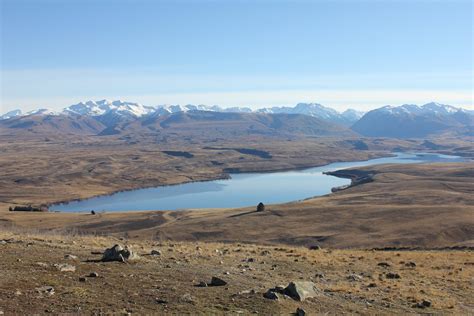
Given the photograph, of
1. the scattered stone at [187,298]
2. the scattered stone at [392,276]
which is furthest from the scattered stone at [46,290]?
the scattered stone at [392,276]

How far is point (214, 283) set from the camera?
18.0 m

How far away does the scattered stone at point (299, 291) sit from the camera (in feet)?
55.1

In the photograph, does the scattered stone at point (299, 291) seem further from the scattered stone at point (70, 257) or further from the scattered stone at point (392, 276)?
the scattered stone at point (70, 257)

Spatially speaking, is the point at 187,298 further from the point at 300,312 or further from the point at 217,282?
the point at 300,312

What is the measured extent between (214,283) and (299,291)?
127 inches

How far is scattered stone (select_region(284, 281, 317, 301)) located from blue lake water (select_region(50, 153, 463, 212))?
103683mm

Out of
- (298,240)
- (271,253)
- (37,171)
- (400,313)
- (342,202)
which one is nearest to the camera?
(400,313)

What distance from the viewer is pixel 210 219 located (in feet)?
265

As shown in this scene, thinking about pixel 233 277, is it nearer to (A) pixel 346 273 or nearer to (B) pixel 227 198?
(A) pixel 346 273

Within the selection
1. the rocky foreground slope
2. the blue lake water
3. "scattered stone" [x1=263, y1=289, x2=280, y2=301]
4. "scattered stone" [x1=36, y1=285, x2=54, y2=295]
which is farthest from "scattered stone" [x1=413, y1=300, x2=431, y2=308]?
the blue lake water

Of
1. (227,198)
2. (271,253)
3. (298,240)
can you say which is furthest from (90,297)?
(227,198)

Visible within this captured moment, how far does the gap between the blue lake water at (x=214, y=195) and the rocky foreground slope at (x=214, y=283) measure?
319 feet

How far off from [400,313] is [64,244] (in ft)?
55.9

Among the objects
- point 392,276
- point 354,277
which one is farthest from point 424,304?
point 392,276
